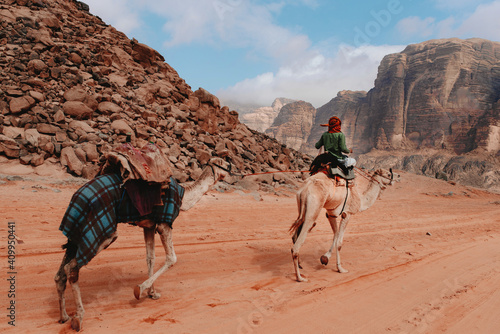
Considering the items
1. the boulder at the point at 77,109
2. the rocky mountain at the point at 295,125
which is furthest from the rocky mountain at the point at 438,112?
the boulder at the point at 77,109

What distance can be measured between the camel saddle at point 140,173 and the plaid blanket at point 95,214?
0.16 metres

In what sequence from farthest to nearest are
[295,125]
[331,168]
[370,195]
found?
[295,125]
[370,195]
[331,168]

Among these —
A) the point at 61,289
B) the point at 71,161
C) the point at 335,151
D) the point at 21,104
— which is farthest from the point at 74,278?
the point at 21,104

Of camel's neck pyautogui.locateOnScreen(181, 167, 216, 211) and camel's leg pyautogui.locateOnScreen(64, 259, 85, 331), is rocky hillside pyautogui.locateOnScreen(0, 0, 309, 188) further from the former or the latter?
camel's leg pyautogui.locateOnScreen(64, 259, 85, 331)

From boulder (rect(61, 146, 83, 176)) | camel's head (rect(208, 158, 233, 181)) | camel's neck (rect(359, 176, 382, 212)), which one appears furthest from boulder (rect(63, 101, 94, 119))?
camel's neck (rect(359, 176, 382, 212))

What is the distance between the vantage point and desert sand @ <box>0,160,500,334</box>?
3965mm

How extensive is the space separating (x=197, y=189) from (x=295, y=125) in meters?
137

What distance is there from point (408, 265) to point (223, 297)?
4.44m

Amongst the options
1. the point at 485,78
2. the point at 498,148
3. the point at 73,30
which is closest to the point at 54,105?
the point at 73,30

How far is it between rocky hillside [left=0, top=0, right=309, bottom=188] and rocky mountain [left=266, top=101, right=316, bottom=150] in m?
108

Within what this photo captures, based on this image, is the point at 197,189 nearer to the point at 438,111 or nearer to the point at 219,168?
the point at 219,168

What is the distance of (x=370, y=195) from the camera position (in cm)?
739

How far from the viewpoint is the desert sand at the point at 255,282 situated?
3.96 meters

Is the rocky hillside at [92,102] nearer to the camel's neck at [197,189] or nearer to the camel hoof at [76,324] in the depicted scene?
the camel's neck at [197,189]
